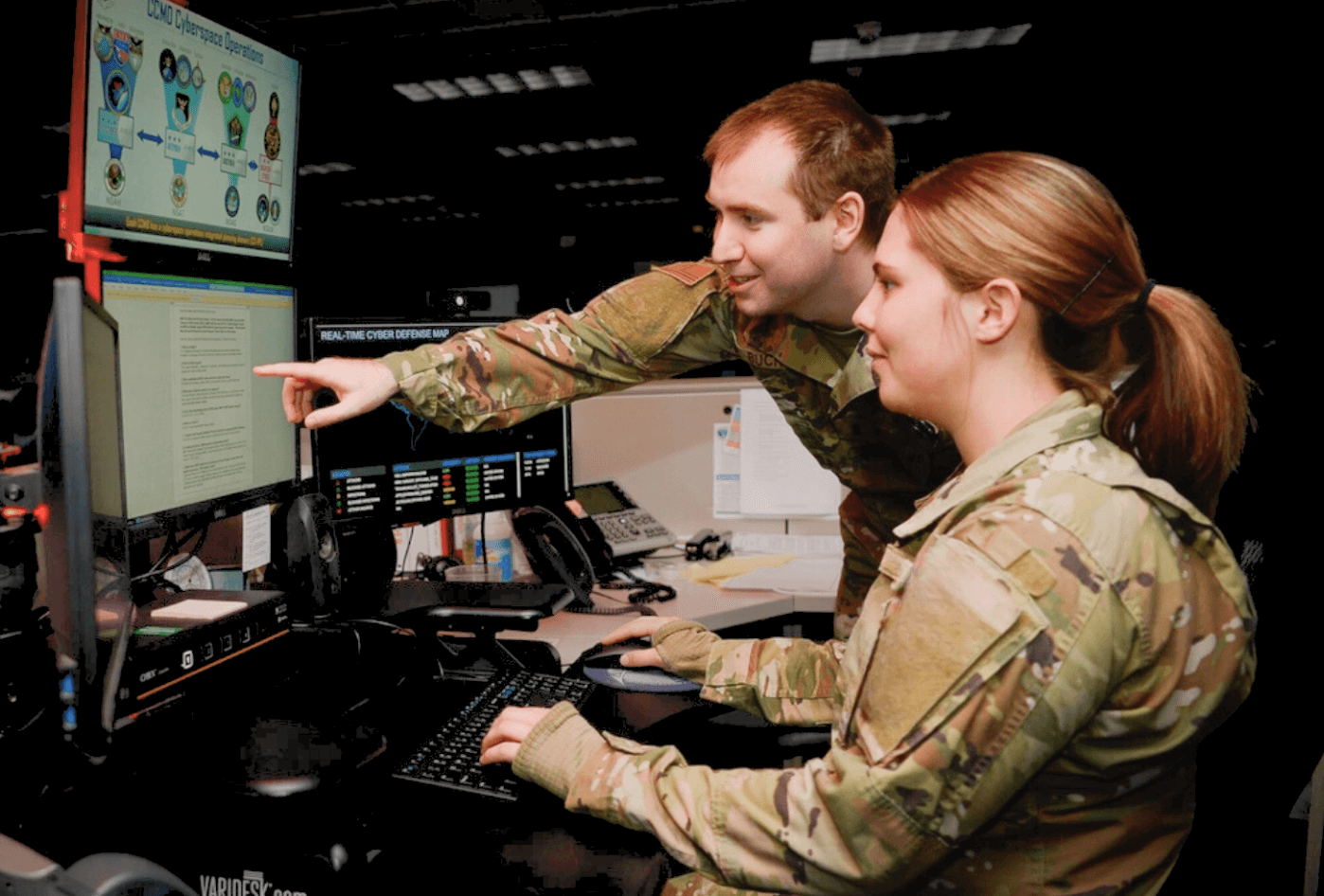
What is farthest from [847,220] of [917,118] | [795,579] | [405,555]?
[917,118]

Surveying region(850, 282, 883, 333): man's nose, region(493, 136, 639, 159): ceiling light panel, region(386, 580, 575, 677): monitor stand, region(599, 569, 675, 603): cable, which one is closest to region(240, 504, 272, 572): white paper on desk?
region(386, 580, 575, 677): monitor stand

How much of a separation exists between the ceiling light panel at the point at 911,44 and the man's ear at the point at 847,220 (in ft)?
16.1

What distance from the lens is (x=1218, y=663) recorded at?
0.73 m

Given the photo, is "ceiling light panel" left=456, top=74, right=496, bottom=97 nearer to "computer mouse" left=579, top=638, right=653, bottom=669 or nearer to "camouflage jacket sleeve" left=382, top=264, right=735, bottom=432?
"camouflage jacket sleeve" left=382, top=264, right=735, bottom=432

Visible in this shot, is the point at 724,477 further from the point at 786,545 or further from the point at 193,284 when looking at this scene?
the point at 193,284

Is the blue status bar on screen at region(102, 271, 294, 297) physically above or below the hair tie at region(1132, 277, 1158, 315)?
above

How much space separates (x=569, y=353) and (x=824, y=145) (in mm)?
476

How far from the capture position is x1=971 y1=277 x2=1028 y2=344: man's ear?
0.77 m

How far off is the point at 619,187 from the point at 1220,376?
11129 millimetres

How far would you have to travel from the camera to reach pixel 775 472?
2.37 meters

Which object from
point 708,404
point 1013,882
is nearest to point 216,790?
point 1013,882

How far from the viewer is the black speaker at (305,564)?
1.30 meters

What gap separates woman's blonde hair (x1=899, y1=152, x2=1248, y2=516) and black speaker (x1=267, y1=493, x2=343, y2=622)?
0.93 meters

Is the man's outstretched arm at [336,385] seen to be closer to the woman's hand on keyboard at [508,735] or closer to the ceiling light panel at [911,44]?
the woman's hand on keyboard at [508,735]
